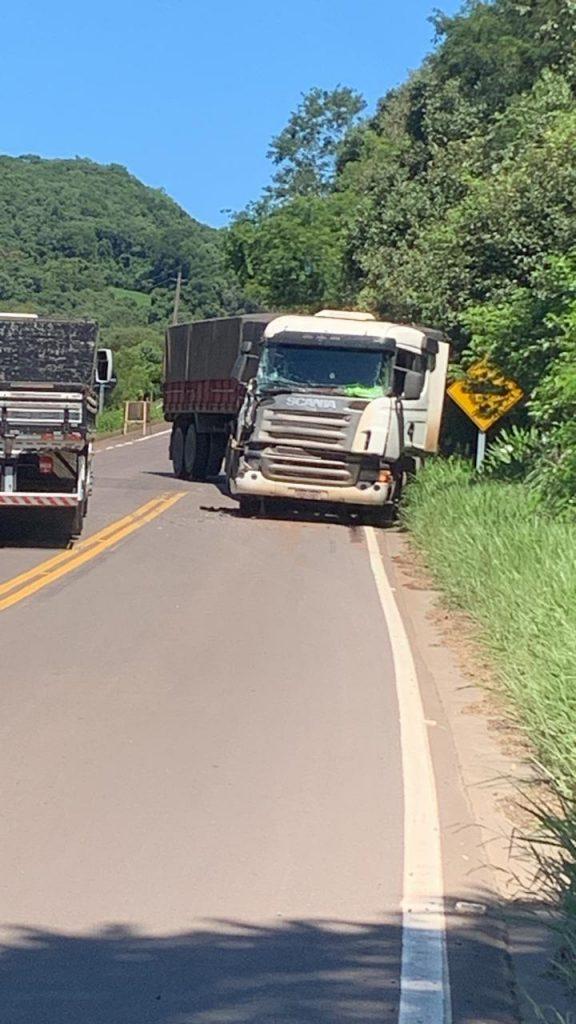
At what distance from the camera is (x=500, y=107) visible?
41.4m

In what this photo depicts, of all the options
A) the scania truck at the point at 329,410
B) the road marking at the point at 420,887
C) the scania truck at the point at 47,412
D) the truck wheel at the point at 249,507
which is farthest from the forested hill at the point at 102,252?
the road marking at the point at 420,887

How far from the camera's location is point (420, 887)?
609cm

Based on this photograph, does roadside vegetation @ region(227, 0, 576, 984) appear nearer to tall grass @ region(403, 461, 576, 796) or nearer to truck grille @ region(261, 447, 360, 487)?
tall grass @ region(403, 461, 576, 796)

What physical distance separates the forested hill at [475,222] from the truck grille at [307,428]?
251 centimetres

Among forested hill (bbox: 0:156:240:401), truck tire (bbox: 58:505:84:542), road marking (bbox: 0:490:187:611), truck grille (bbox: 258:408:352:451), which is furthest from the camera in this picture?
forested hill (bbox: 0:156:240:401)

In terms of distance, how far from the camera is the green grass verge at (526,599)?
24.4 feet

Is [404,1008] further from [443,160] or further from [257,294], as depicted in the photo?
[257,294]

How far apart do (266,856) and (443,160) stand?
108ft

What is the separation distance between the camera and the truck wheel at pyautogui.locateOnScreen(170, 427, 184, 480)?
34.3 meters

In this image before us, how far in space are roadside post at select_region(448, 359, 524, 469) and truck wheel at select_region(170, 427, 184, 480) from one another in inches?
445

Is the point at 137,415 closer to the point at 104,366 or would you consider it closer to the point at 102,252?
the point at 102,252

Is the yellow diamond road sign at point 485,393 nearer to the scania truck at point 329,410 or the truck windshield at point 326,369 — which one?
the scania truck at point 329,410

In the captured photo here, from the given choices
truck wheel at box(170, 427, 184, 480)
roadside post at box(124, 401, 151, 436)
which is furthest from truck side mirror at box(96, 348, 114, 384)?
roadside post at box(124, 401, 151, 436)

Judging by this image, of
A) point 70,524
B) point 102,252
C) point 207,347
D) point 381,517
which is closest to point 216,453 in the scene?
point 207,347
